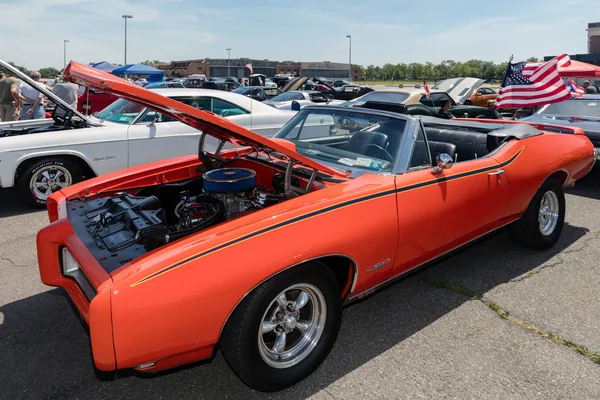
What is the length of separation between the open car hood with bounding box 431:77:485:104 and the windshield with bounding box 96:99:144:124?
10561 millimetres

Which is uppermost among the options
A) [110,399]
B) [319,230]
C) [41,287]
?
[319,230]

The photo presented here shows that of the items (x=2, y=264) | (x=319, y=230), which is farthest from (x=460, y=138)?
(x=2, y=264)

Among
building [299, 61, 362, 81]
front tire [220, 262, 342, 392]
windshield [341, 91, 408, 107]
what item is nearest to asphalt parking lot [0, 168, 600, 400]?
front tire [220, 262, 342, 392]

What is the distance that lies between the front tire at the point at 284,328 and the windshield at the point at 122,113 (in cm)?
468

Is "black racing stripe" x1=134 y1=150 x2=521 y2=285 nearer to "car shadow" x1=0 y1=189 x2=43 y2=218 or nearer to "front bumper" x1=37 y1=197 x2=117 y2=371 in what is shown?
"front bumper" x1=37 y1=197 x2=117 y2=371

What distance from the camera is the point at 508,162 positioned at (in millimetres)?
3707

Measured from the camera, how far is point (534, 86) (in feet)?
26.8

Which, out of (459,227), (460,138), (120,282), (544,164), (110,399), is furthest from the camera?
(460,138)

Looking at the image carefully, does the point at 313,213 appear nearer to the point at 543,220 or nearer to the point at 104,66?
the point at 543,220

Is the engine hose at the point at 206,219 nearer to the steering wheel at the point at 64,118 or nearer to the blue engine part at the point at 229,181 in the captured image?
the blue engine part at the point at 229,181

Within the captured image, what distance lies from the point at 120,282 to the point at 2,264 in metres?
2.78

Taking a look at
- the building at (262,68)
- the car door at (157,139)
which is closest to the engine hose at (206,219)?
the car door at (157,139)

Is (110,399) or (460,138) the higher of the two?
(460,138)

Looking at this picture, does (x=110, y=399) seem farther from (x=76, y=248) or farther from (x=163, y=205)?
(x=163, y=205)
